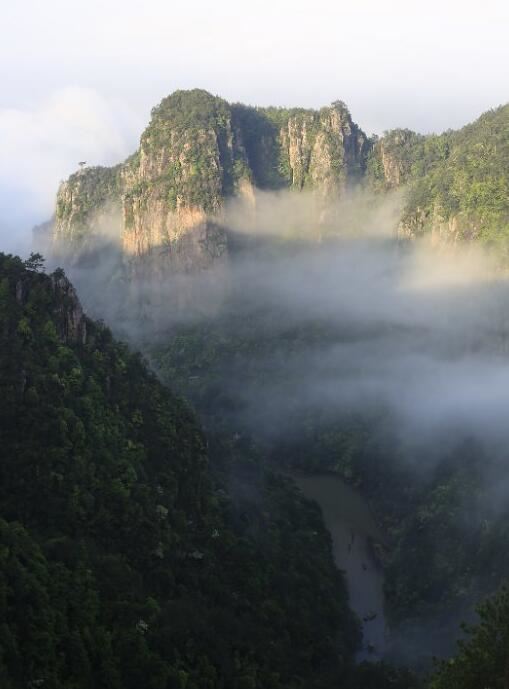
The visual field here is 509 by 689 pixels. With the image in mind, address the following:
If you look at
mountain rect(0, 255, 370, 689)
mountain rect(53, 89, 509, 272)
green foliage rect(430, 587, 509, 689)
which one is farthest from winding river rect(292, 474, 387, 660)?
mountain rect(53, 89, 509, 272)

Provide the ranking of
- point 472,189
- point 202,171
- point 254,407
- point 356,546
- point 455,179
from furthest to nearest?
1. point 202,171
2. point 455,179
3. point 472,189
4. point 254,407
5. point 356,546

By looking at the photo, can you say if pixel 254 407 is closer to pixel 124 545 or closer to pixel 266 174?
pixel 266 174

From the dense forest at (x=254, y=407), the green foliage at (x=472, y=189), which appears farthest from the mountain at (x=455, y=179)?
the dense forest at (x=254, y=407)

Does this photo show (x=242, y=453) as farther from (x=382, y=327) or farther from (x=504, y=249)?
(x=504, y=249)

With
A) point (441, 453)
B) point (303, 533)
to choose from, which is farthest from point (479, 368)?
point (303, 533)

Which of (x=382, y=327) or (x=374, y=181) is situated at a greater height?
(x=374, y=181)

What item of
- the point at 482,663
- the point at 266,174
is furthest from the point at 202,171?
the point at 482,663

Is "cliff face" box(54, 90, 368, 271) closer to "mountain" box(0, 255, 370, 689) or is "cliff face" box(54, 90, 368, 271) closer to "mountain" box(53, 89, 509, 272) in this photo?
"mountain" box(53, 89, 509, 272)
